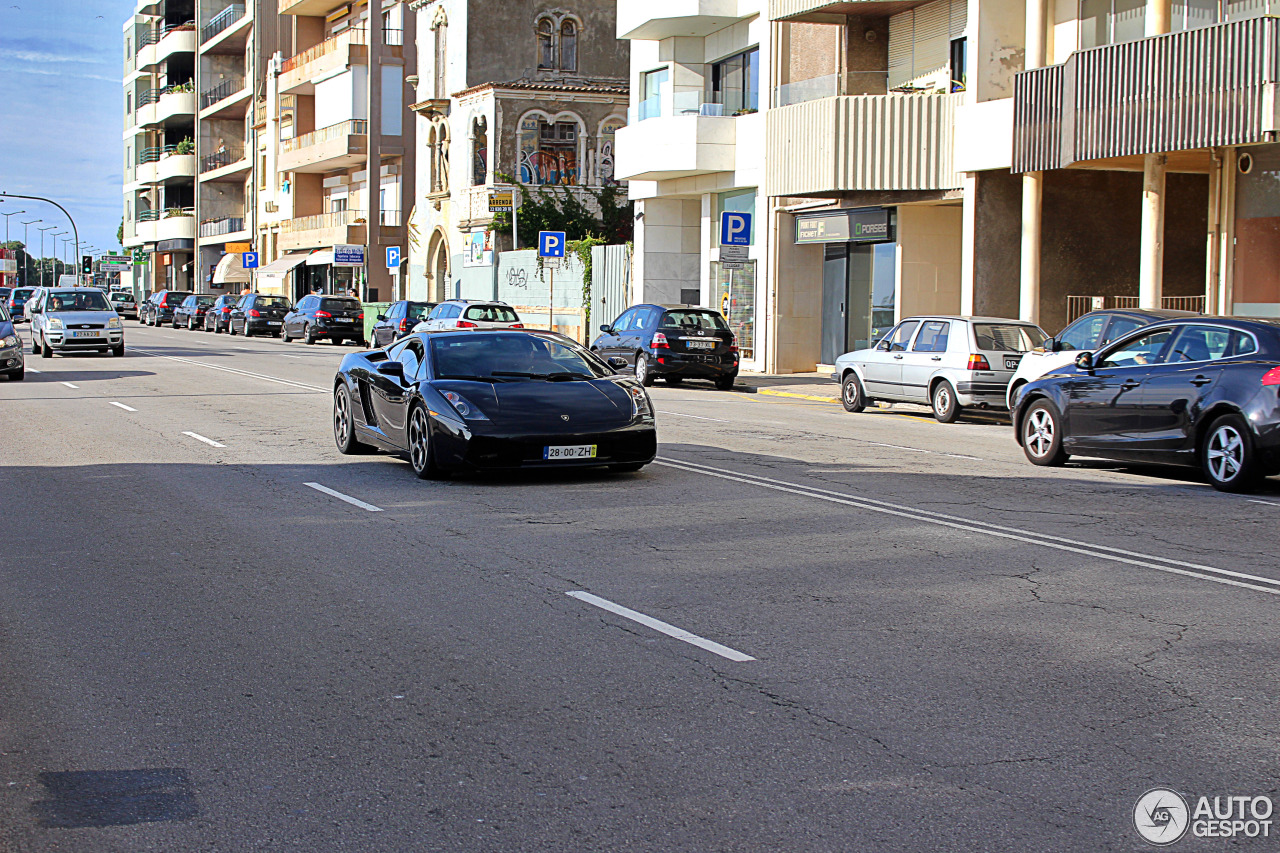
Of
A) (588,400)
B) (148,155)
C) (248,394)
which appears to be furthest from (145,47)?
(588,400)

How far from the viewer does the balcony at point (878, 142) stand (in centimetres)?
2894

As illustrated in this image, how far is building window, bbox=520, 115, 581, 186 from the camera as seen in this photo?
172 feet

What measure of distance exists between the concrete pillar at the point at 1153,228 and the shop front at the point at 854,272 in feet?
25.5

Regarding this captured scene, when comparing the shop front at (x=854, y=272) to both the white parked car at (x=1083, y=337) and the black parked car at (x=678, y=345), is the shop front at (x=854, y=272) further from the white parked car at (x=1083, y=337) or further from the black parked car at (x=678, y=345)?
the white parked car at (x=1083, y=337)

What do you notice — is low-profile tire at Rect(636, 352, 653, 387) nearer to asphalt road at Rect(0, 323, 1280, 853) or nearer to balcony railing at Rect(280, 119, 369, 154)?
asphalt road at Rect(0, 323, 1280, 853)

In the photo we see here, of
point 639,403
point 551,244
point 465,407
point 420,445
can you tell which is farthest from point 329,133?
point 465,407

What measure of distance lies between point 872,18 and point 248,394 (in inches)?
646

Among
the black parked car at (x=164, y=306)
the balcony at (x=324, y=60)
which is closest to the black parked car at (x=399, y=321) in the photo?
the balcony at (x=324, y=60)

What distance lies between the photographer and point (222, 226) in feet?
294

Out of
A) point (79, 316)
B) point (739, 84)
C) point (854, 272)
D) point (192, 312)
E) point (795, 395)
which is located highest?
point (739, 84)

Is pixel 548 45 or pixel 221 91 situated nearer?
pixel 548 45

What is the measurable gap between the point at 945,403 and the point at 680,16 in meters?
17.5

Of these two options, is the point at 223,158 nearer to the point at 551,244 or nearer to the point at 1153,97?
the point at 551,244

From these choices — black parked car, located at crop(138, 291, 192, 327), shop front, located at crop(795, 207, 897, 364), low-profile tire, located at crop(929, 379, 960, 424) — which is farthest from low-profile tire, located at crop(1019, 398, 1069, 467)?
black parked car, located at crop(138, 291, 192, 327)
